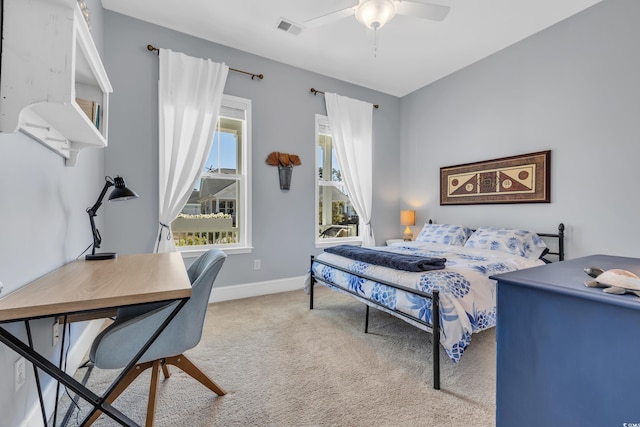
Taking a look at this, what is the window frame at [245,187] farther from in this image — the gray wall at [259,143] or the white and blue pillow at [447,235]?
the white and blue pillow at [447,235]

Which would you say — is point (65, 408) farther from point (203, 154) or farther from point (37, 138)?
point (203, 154)

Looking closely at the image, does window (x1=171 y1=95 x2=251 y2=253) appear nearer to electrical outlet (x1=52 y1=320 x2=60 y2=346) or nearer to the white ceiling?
the white ceiling

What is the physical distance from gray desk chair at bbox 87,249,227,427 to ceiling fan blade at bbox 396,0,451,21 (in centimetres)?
230

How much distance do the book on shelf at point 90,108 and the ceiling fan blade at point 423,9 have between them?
221cm

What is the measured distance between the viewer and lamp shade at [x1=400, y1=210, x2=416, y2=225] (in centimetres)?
449

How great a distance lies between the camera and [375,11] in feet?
7.69

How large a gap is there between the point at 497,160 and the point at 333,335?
2.93 m

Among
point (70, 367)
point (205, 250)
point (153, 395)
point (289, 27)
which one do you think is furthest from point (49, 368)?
point (289, 27)

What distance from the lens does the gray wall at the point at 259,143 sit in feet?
9.54

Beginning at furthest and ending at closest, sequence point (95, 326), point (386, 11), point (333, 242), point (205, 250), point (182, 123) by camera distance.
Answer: point (333, 242), point (205, 250), point (182, 123), point (95, 326), point (386, 11)

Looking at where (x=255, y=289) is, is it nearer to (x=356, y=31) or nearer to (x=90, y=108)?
(x=90, y=108)

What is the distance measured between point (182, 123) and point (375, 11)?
2.20 m

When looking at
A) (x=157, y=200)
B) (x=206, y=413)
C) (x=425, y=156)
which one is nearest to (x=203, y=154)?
(x=157, y=200)

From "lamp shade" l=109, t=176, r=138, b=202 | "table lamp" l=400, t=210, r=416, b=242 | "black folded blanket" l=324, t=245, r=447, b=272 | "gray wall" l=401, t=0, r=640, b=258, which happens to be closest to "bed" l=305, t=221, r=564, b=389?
"black folded blanket" l=324, t=245, r=447, b=272
